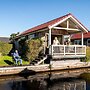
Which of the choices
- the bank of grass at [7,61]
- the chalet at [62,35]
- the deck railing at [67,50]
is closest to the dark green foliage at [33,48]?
the bank of grass at [7,61]

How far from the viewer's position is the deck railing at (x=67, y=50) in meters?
25.3

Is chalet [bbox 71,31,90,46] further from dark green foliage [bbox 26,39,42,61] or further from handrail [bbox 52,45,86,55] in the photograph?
dark green foliage [bbox 26,39,42,61]

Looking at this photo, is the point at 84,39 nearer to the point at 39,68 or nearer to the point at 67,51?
the point at 67,51

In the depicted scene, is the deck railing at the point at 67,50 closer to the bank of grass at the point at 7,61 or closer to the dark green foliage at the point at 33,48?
the dark green foliage at the point at 33,48

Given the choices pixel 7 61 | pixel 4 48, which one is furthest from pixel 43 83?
pixel 4 48

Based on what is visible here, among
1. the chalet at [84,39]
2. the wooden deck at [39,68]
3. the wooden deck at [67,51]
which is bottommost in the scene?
the wooden deck at [39,68]

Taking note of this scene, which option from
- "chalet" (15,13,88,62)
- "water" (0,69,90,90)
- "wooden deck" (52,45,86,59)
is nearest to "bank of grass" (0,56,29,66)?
"chalet" (15,13,88,62)

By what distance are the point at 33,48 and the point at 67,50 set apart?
13.1 feet

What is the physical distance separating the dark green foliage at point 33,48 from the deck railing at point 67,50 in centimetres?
271

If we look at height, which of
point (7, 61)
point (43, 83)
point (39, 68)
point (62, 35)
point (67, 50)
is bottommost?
point (43, 83)

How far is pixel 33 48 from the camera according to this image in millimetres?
26891

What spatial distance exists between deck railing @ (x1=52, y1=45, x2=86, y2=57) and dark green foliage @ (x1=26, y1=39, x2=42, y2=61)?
2.71 meters

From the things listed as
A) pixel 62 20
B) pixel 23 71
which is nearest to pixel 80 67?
pixel 62 20

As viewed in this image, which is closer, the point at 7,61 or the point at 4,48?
the point at 7,61
